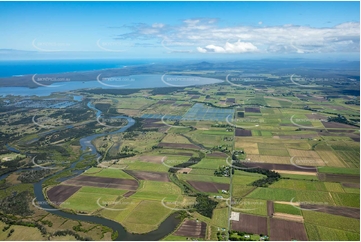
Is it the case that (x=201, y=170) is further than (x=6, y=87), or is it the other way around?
(x=6, y=87)

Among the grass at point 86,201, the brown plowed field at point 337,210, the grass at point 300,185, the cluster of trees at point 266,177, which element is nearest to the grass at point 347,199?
the brown plowed field at point 337,210

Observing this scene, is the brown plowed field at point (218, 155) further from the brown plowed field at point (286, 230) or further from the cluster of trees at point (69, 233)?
the cluster of trees at point (69, 233)

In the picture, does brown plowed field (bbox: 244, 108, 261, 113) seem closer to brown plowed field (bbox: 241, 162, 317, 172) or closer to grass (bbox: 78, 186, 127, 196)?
brown plowed field (bbox: 241, 162, 317, 172)

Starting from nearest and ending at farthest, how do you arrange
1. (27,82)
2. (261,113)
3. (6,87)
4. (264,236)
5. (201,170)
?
(264,236)
(201,170)
(261,113)
(6,87)
(27,82)

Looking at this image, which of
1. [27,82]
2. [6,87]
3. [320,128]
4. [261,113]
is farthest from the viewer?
[27,82]

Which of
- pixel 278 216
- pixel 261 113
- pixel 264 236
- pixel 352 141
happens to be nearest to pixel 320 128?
pixel 352 141

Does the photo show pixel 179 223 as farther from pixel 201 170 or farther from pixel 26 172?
pixel 26 172
